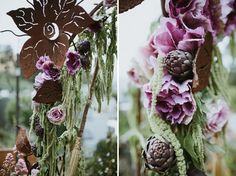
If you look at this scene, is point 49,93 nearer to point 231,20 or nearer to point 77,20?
point 77,20

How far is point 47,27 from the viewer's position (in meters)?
2.10

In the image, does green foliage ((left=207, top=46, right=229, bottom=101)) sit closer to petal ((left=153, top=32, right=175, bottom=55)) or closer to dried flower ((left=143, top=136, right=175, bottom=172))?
petal ((left=153, top=32, right=175, bottom=55))

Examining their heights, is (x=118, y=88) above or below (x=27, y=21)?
below

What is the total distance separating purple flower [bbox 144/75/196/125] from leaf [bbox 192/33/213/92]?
0.13ft

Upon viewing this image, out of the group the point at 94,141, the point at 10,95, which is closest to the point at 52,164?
the point at 94,141

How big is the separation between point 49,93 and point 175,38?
0.71m

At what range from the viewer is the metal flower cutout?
206cm

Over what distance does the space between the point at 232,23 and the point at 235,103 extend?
1.07ft

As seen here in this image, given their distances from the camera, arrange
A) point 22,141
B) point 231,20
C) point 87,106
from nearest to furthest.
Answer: point 231,20, point 87,106, point 22,141

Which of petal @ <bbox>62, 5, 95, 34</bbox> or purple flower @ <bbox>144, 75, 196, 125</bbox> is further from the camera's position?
petal @ <bbox>62, 5, 95, 34</bbox>

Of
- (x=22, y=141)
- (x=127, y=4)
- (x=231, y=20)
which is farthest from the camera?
(x=22, y=141)

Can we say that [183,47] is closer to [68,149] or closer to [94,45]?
[94,45]

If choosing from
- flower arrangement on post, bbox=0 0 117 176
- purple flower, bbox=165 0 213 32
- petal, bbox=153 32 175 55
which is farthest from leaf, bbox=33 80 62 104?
purple flower, bbox=165 0 213 32

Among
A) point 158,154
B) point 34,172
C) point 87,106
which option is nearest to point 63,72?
point 87,106
